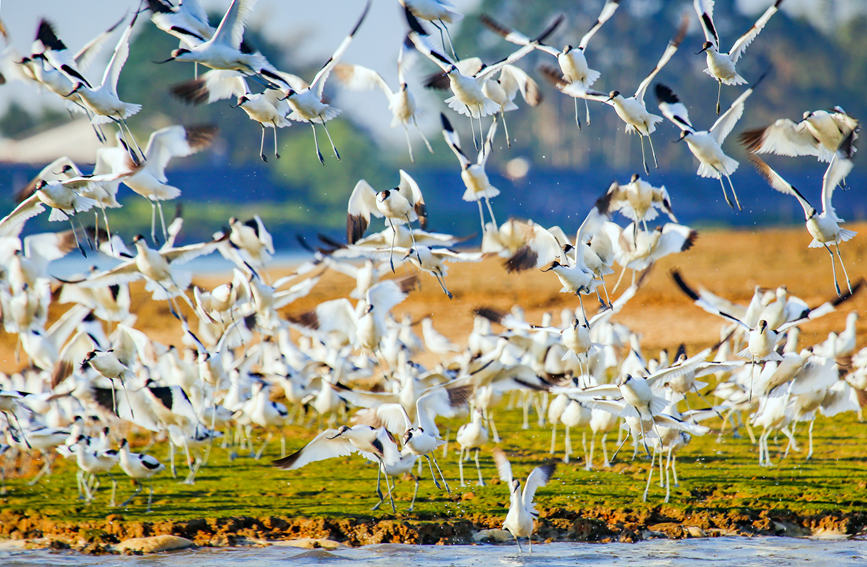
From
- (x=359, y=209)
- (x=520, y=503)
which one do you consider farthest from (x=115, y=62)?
(x=520, y=503)

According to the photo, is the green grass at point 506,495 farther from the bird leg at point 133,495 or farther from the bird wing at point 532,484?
the bird wing at point 532,484

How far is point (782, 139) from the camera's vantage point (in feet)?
33.3

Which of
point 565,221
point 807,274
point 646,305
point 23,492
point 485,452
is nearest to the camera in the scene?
point 23,492

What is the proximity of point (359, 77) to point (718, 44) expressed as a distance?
3806 millimetres

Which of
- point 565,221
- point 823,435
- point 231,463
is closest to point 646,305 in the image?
point 823,435

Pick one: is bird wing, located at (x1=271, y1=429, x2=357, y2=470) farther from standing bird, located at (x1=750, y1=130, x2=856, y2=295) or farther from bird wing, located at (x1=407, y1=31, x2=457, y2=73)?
standing bird, located at (x1=750, y1=130, x2=856, y2=295)

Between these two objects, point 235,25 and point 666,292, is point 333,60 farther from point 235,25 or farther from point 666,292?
point 666,292

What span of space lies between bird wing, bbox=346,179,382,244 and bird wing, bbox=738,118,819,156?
3473 millimetres

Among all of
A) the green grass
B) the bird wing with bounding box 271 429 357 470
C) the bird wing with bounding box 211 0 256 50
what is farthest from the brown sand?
the bird wing with bounding box 211 0 256 50

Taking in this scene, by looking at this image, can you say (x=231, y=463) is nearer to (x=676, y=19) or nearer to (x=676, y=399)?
(x=676, y=399)

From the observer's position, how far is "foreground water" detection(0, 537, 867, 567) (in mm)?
8609

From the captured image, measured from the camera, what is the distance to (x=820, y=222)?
388 inches

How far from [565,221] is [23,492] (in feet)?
120

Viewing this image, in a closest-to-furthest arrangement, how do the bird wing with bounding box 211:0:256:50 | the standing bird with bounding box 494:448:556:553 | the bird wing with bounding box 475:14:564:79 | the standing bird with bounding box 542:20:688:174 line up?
the standing bird with bounding box 494:448:556:553
the bird wing with bounding box 211:0:256:50
the standing bird with bounding box 542:20:688:174
the bird wing with bounding box 475:14:564:79
